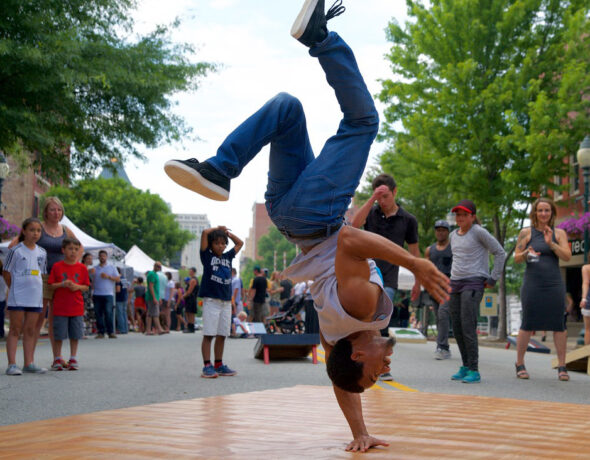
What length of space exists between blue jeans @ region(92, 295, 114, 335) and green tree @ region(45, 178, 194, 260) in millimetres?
40274

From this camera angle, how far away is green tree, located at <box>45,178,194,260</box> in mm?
57375

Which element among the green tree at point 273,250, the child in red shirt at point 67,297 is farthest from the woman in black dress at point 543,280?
the green tree at point 273,250

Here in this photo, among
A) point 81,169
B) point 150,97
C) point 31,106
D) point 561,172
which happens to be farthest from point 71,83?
point 561,172

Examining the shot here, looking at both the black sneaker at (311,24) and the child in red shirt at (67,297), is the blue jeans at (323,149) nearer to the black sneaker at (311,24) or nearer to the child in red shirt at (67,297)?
the black sneaker at (311,24)

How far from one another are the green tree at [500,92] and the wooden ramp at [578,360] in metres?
11.6

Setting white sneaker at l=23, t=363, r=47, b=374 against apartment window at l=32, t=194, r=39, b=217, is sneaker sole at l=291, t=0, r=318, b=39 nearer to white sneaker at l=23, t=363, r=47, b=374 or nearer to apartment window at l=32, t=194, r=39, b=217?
white sneaker at l=23, t=363, r=47, b=374

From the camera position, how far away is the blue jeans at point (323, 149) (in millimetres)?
3938

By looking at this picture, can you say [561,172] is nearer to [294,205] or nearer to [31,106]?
[31,106]

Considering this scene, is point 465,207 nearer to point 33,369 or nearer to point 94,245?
point 33,369

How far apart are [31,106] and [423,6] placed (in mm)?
13994

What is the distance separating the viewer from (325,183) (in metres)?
3.93

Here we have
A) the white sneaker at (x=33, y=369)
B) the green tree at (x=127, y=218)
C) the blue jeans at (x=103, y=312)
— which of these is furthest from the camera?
the green tree at (x=127, y=218)

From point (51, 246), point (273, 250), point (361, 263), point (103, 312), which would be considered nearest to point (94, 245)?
point (103, 312)

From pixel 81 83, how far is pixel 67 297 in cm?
811
